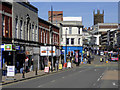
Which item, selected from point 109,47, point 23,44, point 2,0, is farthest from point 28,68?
point 109,47

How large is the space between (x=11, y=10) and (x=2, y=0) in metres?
3.45

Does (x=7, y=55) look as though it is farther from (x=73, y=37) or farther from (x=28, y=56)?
(x=73, y=37)

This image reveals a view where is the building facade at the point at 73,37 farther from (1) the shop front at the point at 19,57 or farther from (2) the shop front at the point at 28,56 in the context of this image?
(1) the shop front at the point at 19,57

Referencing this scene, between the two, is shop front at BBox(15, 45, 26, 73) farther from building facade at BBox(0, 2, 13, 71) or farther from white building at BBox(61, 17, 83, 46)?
white building at BBox(61, 17, 83, 46)

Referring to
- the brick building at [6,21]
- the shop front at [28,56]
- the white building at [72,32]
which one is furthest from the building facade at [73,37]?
the brick building at [6,21]

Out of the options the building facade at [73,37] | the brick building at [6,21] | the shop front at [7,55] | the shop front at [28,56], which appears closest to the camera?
the shop front at [7,55]

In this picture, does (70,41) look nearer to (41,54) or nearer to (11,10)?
(41,54)

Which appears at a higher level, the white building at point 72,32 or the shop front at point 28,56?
the white building at point 72,32

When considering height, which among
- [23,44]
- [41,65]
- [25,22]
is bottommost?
[41,65]

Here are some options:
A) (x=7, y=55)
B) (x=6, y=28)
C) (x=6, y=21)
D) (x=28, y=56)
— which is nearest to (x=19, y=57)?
(x=7, y=55)

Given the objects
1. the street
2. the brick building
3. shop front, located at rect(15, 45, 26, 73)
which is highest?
the brick building

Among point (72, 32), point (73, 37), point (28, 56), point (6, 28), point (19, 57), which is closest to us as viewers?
point (6, 28)

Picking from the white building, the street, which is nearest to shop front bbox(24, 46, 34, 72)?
the street

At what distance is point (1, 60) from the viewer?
1352 inches
